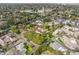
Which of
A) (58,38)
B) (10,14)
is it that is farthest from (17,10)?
(58,38)

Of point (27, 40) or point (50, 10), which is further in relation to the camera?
point (50, 10)

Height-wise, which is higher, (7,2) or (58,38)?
(7,2)

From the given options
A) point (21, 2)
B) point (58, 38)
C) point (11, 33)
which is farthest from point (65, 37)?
point (21, 2)

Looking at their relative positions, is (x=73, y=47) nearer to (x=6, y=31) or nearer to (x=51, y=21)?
(x=51, y=21)

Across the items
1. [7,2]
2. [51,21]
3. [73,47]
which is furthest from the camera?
[7,2]

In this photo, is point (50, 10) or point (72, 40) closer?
point (72, 40)

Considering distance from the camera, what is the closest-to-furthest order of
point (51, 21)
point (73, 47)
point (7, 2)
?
point (73, 47) < point (51, 21) < point (7, 2)

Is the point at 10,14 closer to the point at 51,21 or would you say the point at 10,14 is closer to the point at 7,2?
the point at 7,2

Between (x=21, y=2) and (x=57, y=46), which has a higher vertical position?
(x=21, y=2)
